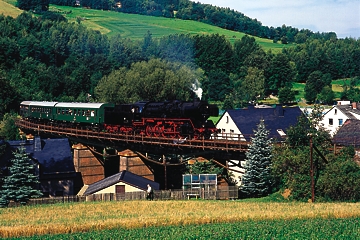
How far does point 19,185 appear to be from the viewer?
46.0 metres

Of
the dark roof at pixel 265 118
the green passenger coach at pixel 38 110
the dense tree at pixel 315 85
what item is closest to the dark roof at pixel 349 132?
the dark roof at pixel 265 118

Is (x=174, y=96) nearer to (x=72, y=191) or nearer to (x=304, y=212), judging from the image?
(x=72, y=191)

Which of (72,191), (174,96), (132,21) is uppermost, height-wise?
(132,21)

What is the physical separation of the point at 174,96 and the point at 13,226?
67.2 m

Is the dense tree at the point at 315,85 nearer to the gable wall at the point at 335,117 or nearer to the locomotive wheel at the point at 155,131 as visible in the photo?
the gable wall at the point at 335,117

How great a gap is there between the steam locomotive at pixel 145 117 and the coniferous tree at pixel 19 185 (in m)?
12.5

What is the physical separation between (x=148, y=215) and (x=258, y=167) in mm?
13400

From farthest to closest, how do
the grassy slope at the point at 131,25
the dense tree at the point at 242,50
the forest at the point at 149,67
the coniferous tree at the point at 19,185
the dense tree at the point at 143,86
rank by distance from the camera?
the grassy slope at the point at 131,25 < the dense tree at the point at 242,50 < the forest at the point at 149,67 < the dense tree at the point at 143,86 < the coniferous tree at the point at 19,185

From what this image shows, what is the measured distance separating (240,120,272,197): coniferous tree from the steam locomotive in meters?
5.83

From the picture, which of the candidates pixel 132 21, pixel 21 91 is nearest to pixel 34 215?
pixel 21 91

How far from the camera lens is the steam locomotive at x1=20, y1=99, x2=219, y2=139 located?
52188 mm

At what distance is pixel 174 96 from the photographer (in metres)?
97.2

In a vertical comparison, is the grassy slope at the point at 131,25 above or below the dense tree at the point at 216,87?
above

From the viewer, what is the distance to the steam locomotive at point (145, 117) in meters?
52.2
